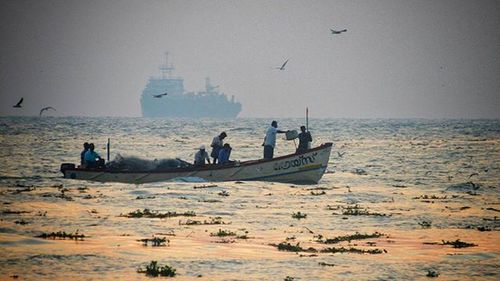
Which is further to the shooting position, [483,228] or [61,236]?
[483,228]

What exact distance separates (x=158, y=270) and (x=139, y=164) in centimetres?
1916

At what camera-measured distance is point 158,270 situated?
1357cm

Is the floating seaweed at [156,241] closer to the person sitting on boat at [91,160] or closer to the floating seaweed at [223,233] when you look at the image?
the floating seaweed at [223,233]

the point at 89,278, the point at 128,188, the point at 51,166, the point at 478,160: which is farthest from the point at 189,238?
the point at 478,160

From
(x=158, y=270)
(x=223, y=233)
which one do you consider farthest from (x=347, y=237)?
(x=158, y=270)

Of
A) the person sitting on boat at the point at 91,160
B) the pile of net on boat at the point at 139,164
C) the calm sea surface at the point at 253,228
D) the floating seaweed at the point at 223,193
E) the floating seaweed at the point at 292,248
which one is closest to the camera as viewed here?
the calm sea surface at the point at 253,228

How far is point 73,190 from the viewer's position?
29453 millimetres

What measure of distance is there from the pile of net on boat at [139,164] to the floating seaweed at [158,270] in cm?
1846

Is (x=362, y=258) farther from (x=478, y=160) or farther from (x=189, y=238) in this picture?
(x=478, y=160)

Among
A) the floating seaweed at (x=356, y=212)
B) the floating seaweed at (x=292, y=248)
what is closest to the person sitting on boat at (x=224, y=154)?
the floating seaweed at (x=356, y=212)

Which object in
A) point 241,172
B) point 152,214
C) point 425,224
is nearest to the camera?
point 425,224

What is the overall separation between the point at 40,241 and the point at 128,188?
13724mm

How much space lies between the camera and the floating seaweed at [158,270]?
1345 cm

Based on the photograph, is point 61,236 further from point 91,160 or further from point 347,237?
point 91,160
